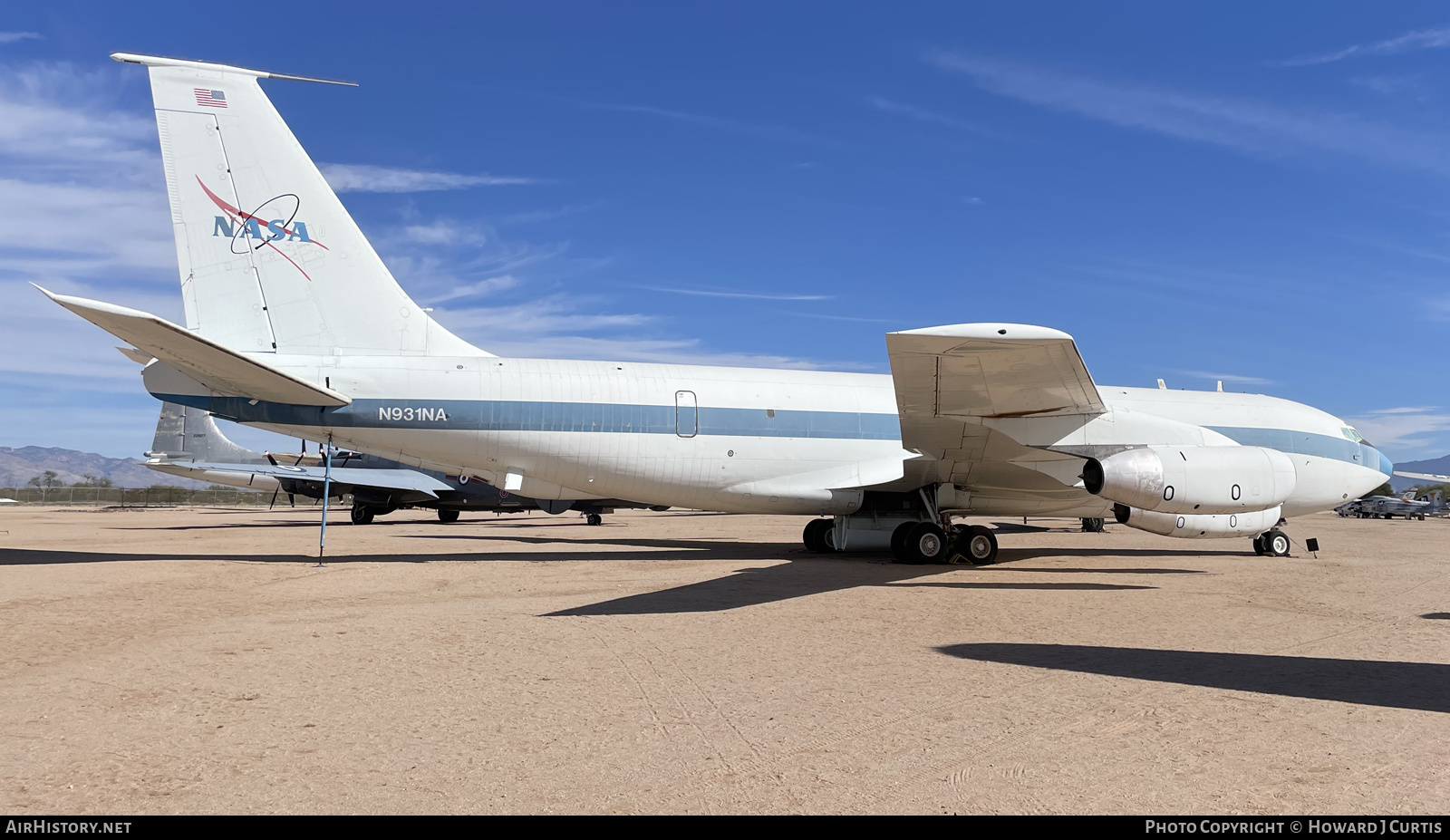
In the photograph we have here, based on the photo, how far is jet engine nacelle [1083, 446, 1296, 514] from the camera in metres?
10.2

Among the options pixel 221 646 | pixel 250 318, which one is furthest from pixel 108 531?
pixel 221 646

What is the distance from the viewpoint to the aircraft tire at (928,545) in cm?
1428

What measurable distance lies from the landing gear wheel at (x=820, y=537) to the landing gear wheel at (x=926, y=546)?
2.22 meters

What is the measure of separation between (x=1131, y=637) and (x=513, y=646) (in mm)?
5075

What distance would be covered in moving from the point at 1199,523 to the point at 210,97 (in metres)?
16.3

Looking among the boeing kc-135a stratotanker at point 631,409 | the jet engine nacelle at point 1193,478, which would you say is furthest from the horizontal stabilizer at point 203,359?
the jet engine nacelle at point 1193,478

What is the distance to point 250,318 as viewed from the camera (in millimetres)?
12781

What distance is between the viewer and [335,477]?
29.9 m

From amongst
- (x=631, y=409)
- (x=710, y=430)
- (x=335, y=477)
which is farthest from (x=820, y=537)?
(x=335, y=477)

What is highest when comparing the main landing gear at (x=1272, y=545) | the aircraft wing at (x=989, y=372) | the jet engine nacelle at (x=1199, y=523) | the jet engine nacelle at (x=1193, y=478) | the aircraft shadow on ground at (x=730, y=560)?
the aircraft wing at (x=989, y=372)

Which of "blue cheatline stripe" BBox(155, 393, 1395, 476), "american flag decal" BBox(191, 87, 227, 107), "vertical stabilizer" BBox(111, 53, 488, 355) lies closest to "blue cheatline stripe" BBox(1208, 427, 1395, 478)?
"blue cheatline stripe" BBox(155, 393, 1395, 476)

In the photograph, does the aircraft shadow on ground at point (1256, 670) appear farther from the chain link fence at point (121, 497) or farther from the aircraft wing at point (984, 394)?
the chain link fence at point (121, 497)

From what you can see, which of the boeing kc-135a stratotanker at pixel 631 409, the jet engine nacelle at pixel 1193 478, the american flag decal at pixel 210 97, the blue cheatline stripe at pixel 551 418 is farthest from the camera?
the american flag decal at pixel 210 97
